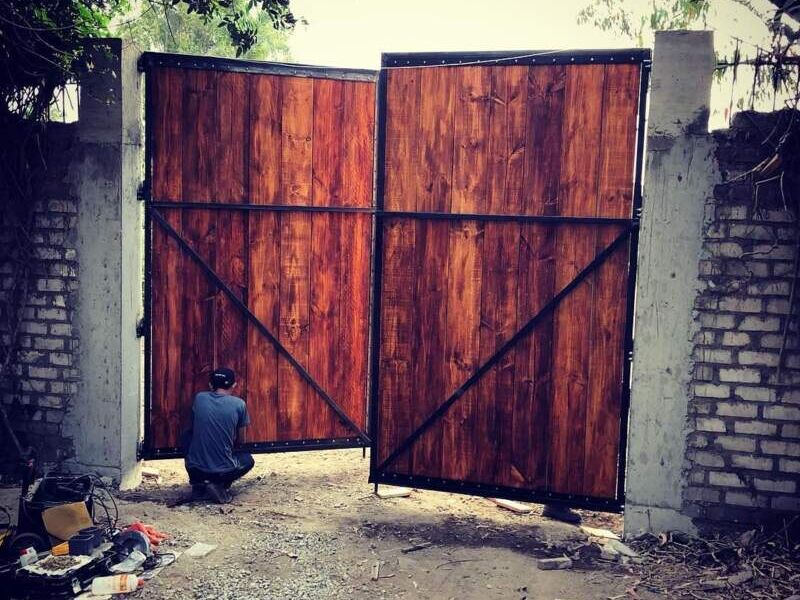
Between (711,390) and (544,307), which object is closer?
(711,390)

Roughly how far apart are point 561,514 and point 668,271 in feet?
6.94

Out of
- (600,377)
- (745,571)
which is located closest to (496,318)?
(600,377)

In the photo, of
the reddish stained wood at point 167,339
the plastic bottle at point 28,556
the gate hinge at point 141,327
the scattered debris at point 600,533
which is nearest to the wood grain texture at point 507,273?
the scattered debris at point 600,533

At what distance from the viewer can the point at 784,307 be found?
4699 mm

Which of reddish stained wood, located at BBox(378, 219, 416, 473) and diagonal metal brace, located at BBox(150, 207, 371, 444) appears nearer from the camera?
reddish stained wood, located at BBox(378, 219, 416, 473)

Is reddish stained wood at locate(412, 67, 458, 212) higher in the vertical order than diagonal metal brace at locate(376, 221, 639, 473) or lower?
higher

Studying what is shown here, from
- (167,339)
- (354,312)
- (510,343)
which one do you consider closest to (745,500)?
(510,343)

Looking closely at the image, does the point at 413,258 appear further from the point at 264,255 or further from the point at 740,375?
the point at 740,375

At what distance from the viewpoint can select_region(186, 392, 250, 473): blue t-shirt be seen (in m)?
5.57

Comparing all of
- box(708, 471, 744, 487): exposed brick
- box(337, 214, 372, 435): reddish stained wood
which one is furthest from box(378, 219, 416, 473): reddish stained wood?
box(708, 471, 744, 487): exposed brick

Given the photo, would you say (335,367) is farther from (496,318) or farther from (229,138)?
(229,138)

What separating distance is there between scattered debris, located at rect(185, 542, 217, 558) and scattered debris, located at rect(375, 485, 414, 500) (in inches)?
63.7

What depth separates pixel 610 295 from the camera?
5.07m

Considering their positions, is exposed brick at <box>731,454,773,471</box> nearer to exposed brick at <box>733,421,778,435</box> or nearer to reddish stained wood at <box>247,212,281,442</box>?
exposed brick at <box>733,421,778,435</box>
